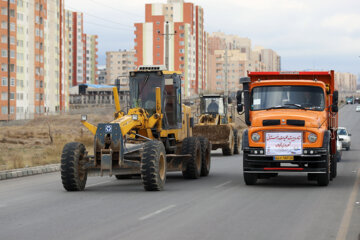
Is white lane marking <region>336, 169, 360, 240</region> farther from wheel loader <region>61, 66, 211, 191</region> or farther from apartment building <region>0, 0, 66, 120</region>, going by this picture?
apartment building <region>0, 0, 66, 120</region>

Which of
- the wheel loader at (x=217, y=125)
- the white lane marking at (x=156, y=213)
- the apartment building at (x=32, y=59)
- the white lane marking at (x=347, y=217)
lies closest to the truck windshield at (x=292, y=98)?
the white lane marking at (x=347, y=217)

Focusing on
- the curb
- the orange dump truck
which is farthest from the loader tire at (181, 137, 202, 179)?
the curb

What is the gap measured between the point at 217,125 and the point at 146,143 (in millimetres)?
20553

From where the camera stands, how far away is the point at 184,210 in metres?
13.5

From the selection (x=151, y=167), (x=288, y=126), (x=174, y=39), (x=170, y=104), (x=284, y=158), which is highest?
(x=174, y=39)

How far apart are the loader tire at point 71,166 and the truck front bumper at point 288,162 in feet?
14.1

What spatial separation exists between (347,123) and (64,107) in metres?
53.9

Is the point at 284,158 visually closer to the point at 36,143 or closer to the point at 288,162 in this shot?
the point at 288,162

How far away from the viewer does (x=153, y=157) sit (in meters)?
16.9

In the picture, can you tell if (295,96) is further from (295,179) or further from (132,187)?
(132,187)

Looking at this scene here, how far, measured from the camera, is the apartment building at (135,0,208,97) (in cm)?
17725

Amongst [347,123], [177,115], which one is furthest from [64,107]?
[177,115]

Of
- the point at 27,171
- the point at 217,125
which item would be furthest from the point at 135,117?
the point at 217,125

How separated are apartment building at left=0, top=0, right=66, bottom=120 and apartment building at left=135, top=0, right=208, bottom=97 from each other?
50.8m
